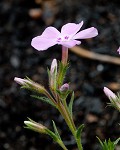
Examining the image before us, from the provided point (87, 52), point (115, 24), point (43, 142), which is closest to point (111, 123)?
point (43, 142)

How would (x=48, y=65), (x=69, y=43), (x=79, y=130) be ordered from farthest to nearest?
(x=48, y=65) < (x=79, y=130) < (x=69, y=43)

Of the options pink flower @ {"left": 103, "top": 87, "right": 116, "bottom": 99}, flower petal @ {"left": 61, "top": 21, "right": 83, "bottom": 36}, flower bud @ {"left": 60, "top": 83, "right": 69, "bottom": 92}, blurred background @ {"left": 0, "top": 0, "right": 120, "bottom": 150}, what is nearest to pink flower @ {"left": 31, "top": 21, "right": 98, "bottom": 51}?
flower petal @ {"left": 61, "top": 21, "right": 83, "bottom": 36}

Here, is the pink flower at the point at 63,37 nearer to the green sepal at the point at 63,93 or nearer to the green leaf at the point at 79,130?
the green sepal at the point at 63,93

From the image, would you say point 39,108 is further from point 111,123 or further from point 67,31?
point 67,31

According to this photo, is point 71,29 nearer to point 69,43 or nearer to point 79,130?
point 69,43

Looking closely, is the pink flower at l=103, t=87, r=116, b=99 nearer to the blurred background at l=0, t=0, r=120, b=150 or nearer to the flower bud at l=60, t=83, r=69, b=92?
the flower bud at l=60, t=83, r=69, b=92

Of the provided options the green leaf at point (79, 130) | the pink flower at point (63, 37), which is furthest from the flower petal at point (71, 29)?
the green leaf at point (79, 130)

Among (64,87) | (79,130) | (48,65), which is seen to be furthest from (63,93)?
→ (48,65)
